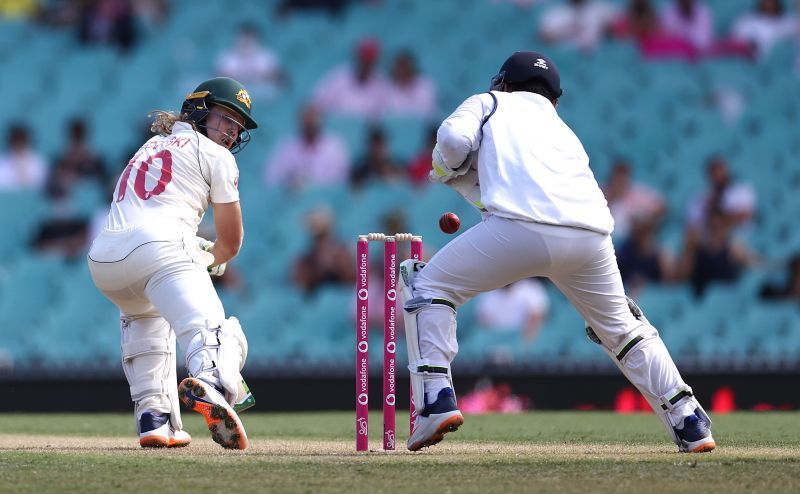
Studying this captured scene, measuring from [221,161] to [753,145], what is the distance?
24.7 feet

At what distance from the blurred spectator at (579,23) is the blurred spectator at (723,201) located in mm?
2391

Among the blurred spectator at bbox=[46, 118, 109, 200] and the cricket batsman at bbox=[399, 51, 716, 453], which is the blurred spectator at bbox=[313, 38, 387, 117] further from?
the cricket batsman at bbox=[399, 51, 716, 453]

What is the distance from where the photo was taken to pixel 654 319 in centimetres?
1029

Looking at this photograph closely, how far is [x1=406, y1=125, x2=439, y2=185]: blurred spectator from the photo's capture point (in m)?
11.8

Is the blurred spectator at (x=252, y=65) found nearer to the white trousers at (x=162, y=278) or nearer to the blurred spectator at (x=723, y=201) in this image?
the blurred spectator at (x=723, y=201)

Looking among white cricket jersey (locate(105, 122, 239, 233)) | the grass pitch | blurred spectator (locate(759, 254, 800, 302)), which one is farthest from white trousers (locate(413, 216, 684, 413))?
blurred spectator (locate(759, 254, 800, 302))

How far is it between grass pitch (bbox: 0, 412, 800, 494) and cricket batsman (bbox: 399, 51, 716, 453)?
0.24 metres

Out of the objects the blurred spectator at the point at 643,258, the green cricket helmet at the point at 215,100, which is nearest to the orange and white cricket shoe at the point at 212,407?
the green cricket helmet at the point at 215,100

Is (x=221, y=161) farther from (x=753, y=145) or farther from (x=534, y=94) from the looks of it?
(x=753, y=145)

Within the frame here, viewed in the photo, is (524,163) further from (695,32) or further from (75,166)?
(695,32)

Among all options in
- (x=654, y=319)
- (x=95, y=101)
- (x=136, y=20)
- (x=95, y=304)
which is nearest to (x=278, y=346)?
(x=95, y=304)

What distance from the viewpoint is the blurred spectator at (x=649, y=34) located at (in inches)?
511

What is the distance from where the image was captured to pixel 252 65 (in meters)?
13.3

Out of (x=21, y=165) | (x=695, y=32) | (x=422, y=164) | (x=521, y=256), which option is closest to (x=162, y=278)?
(x=521, y=256)
